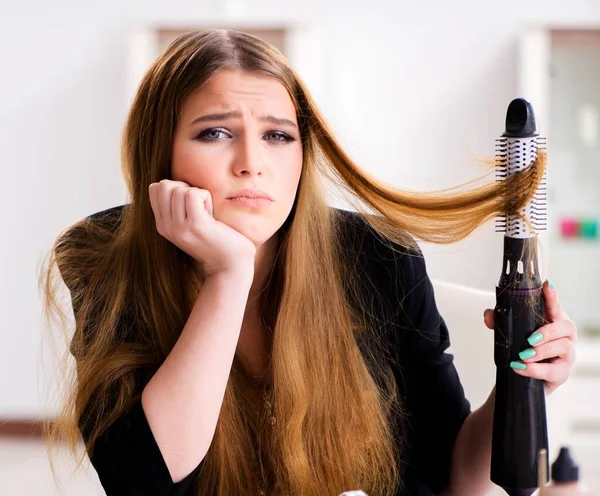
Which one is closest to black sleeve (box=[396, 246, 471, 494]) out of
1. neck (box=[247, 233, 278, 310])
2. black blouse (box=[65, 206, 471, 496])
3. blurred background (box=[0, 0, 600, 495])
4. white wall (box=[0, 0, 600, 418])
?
black blouse (box=[65, 206, 471, 496])

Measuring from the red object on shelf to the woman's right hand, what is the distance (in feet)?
7.22

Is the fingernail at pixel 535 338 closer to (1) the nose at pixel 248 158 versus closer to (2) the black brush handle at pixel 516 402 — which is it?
(2) the black brush handle at pixel 516 402

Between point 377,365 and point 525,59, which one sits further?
point 525,59

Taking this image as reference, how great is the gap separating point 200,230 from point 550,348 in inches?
15.0

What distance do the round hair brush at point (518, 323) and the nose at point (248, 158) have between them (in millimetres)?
260

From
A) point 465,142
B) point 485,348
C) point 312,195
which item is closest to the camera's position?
point 312,195

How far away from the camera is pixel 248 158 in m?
0.87

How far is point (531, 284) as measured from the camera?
2.47 feet

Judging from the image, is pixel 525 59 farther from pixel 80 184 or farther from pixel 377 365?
pixel 377 365

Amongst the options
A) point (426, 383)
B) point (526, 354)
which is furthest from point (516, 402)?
point (426, 383)

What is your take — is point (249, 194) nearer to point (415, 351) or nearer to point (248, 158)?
point (248, 158)

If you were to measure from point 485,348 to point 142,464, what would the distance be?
553 millimetres

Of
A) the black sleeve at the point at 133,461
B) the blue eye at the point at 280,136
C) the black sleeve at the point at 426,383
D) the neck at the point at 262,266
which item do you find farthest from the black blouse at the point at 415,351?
the black sleeve at the point at 133,461

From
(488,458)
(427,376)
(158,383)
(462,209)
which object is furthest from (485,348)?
(158,383)
